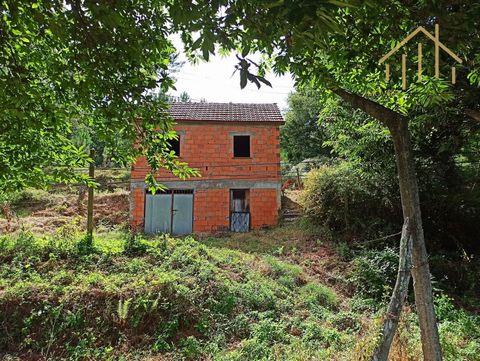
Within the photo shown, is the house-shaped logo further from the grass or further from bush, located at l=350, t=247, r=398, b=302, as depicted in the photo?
bush, located at l=350, t=247, r=398, b=302

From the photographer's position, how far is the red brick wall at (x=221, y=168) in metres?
13.6

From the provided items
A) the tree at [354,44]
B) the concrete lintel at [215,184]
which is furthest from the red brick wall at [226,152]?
the tree at [354,44]

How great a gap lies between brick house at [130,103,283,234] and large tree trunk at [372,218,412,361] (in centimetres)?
1073

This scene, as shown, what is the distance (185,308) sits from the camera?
18.9ft

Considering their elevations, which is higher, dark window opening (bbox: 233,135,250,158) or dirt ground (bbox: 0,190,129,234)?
dark window opening (bbox: 233,135,250,158)

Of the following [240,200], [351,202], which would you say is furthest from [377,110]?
[240,200]

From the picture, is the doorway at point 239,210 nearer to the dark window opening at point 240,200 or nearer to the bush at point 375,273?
the dark window opening at point 240,200

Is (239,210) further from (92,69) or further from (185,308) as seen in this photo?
(92,69)

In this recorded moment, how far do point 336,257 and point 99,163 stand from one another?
20431mm

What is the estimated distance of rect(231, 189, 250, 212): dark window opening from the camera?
Result: 13.9m

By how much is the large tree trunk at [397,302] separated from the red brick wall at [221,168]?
10732mm

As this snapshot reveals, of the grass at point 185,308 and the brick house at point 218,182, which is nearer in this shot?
the grass at point 185,308

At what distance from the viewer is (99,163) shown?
24.9m

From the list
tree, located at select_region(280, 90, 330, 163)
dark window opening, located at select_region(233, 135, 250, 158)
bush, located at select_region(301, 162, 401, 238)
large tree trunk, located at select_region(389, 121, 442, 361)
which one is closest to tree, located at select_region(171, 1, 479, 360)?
large tree trunk, located at select_region(389, 121, 442, 361)
